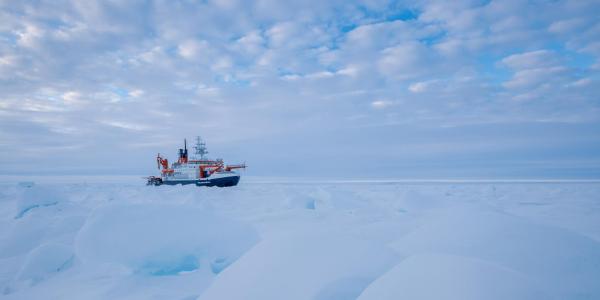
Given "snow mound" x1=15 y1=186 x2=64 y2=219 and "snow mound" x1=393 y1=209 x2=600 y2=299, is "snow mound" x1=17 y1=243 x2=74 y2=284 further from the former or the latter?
"snow mound" x1=15 y1=186 x2=64 y2=219

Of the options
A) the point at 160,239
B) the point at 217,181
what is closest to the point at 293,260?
the point at 160,239

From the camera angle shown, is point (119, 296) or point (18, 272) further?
point (18, 272)

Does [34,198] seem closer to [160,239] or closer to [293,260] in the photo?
[160,239]

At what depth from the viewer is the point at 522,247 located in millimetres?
2838

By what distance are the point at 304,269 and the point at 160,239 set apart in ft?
6.90

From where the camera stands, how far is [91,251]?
11.4ft

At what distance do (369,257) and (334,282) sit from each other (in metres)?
0.42

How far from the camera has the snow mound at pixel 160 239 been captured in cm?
349

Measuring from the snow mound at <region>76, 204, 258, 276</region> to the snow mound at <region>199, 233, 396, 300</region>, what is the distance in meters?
1.48

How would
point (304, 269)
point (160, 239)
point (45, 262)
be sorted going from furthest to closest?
point (45, 262) → point (160, 239) → point (304, 269)

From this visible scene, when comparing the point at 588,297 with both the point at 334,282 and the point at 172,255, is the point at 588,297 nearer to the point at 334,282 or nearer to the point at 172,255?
the point at 334,282

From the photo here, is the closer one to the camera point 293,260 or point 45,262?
point 293,260

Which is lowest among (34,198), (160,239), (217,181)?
(217,181)

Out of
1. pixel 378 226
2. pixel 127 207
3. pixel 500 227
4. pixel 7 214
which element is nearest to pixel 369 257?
pixel 500 227
